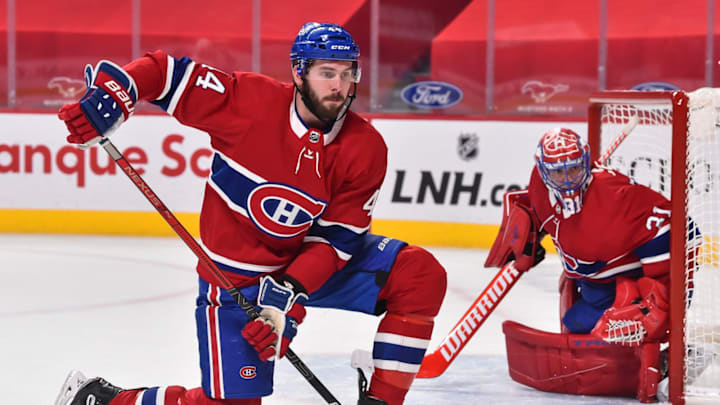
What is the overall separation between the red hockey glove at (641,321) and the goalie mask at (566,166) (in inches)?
11.5

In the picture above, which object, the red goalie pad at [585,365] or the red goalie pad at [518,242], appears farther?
the red goalie pad at [518,242]

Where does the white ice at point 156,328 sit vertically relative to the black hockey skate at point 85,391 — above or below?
below

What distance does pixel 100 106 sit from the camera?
76.0 inches

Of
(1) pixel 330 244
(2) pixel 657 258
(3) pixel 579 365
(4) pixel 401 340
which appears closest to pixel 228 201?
(1) pixel 330 244

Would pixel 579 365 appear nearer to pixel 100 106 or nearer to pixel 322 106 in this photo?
pixel 322 106

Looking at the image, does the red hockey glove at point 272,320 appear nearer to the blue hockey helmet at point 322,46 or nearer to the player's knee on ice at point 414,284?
the player's knee on ice at point 414,284

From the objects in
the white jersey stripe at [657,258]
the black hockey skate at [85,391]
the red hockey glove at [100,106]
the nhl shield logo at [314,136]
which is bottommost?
the black hockey skate at [85,391]

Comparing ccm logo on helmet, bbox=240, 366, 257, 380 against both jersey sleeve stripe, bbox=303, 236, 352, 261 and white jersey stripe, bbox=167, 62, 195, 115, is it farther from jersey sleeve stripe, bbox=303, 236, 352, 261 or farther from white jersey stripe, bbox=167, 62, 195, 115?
white jersey stripe, bbox=167, 62, 195, 115

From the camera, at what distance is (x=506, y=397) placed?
2.78m

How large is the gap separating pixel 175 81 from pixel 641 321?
4.56 feet

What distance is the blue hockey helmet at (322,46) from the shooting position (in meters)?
2.10

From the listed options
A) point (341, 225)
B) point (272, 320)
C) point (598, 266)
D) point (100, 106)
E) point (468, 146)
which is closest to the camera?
point (100, 106)

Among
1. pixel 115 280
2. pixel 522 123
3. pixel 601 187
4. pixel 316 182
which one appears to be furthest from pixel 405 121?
pixel 316 182

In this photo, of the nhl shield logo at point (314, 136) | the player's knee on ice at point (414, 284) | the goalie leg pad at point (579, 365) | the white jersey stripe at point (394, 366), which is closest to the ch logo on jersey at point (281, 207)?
the nhl shield logo at point (314, 136)
